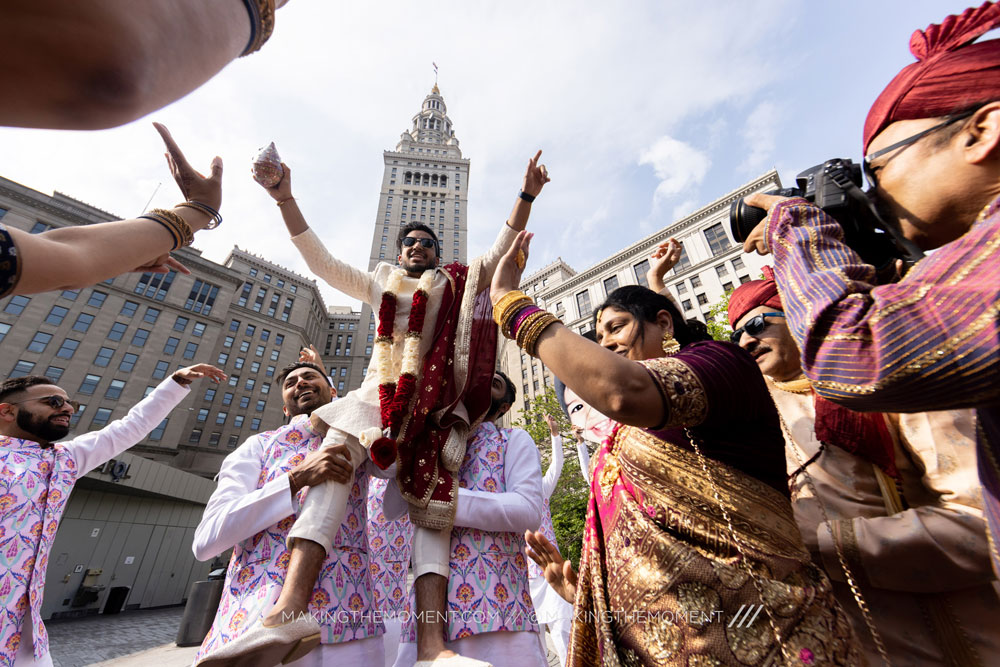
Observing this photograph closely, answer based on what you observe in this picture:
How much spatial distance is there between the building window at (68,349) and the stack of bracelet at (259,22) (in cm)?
5168

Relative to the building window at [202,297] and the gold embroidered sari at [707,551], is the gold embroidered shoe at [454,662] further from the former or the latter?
the building window at [202,297]

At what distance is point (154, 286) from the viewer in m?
42.8

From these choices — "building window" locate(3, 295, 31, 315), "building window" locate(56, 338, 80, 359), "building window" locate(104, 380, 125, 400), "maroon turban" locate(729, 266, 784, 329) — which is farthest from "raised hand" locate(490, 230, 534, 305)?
"building window" locate(56, 338, 80, 359)

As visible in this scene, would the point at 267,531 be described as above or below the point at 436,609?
above

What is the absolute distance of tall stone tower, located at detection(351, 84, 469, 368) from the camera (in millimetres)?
59625

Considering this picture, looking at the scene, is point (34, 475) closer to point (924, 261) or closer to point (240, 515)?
point (240, 515)

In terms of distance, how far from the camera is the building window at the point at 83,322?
124ft

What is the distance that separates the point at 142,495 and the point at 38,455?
22460mm

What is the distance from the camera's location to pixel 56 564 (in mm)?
17328

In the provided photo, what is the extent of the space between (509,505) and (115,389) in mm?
49878

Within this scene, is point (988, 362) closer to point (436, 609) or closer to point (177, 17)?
point (177, 17)

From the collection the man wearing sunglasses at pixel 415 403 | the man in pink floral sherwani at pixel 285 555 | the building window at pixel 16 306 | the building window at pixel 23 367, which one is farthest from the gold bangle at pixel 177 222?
the building window at pixel 16 306

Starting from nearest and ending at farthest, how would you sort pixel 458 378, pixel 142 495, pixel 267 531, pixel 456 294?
pixel 267 531 → pixel 458 378 → pixel 456 294 → pixel 142 495

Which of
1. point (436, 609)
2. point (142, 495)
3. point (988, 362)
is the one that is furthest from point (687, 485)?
point (142, 495)
